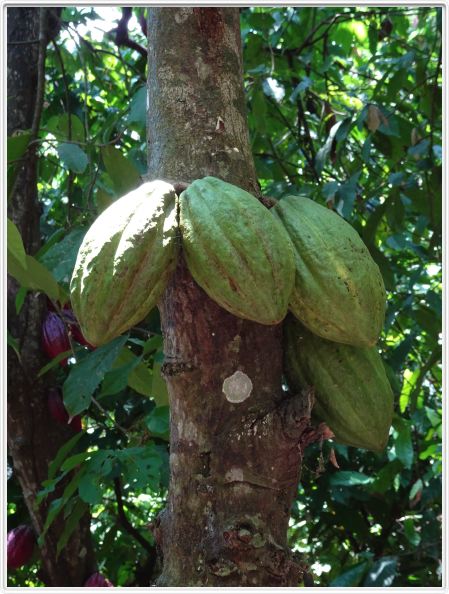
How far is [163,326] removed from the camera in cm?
114

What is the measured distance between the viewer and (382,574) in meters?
2.51

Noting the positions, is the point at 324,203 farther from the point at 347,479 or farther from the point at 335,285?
the point at 335,285

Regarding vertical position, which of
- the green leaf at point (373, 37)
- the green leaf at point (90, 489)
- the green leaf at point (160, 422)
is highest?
the green leaf at point (373, 37)

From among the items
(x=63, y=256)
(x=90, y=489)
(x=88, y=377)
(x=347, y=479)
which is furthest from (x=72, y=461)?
(x=347, y=479)

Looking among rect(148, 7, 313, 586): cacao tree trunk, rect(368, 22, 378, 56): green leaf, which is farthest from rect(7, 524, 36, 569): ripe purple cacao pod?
rect(368, 22, 378, 56): green leaf

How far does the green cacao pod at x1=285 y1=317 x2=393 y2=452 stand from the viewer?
3.75 ft

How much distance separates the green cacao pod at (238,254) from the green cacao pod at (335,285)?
0.05 m

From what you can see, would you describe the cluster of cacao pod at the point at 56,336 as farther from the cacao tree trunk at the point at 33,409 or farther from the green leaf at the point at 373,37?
the green leaf at the point at 373,37

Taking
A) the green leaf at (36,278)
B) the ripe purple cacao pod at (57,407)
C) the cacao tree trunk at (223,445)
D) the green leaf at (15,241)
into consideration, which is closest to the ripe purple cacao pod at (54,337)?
the ripe purple cacao pod at (57,407)

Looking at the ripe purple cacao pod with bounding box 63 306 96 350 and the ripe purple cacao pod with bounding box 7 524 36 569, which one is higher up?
the ripe purple cacao pod with bounding box 63 306 96 350

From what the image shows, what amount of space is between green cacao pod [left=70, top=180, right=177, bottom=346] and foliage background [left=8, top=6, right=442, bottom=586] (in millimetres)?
559

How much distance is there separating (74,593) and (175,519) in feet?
0.91

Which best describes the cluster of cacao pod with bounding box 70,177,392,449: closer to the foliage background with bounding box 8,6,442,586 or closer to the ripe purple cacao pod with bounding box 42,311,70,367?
the foliage background with bounding box 8,6,442,586

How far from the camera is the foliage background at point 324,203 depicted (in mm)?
1951
